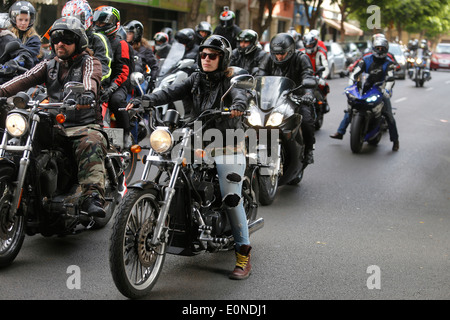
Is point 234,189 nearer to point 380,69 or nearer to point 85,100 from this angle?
point 85,100

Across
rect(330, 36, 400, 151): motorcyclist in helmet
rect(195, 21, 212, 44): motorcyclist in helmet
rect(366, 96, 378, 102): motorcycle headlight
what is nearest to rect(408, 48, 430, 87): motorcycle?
rect(195, 21, 212, 44): motorcyclist in helmet

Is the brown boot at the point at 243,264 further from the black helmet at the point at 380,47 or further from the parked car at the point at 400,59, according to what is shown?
the parked car at the point at 400,59

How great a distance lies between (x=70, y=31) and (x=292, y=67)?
3562 millimetres

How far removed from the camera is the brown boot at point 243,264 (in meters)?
5.02

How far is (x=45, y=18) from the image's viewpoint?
18.7m

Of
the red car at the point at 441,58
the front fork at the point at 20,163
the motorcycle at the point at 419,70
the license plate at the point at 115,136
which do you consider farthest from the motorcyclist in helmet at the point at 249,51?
the red car at the point at 441,58

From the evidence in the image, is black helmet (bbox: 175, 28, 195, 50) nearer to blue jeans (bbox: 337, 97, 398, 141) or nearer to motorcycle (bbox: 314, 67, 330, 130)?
motorcycle (bbox: 314, 67, 330, 130)

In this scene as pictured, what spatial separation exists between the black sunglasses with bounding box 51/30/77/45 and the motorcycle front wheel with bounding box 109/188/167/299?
1.72 metres

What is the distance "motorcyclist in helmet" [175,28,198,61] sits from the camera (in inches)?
469

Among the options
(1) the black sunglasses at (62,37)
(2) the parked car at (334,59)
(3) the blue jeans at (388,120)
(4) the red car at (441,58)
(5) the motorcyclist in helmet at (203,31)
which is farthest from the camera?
(4) the red car at (441,58)

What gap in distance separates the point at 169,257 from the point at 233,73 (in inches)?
60.5

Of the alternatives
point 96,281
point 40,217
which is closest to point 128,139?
point 40,217

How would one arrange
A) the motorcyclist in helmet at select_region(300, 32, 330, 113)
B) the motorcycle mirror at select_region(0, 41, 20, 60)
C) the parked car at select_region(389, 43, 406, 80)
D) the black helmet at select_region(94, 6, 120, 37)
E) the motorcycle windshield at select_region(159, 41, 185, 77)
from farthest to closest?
the parked car at select_region(389, 43, 406, 80) → the motorcyclist in helmet at select_region(300, 32, 330, 113) → the motorcycle windshield at select_region(159, 41, 185, 77) → the black helmet at select_region(94, 6, 120, 37) → the motorcycle mirror at select_region(0, 41, 20, 60)

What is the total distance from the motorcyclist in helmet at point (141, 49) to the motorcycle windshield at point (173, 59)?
162mm
